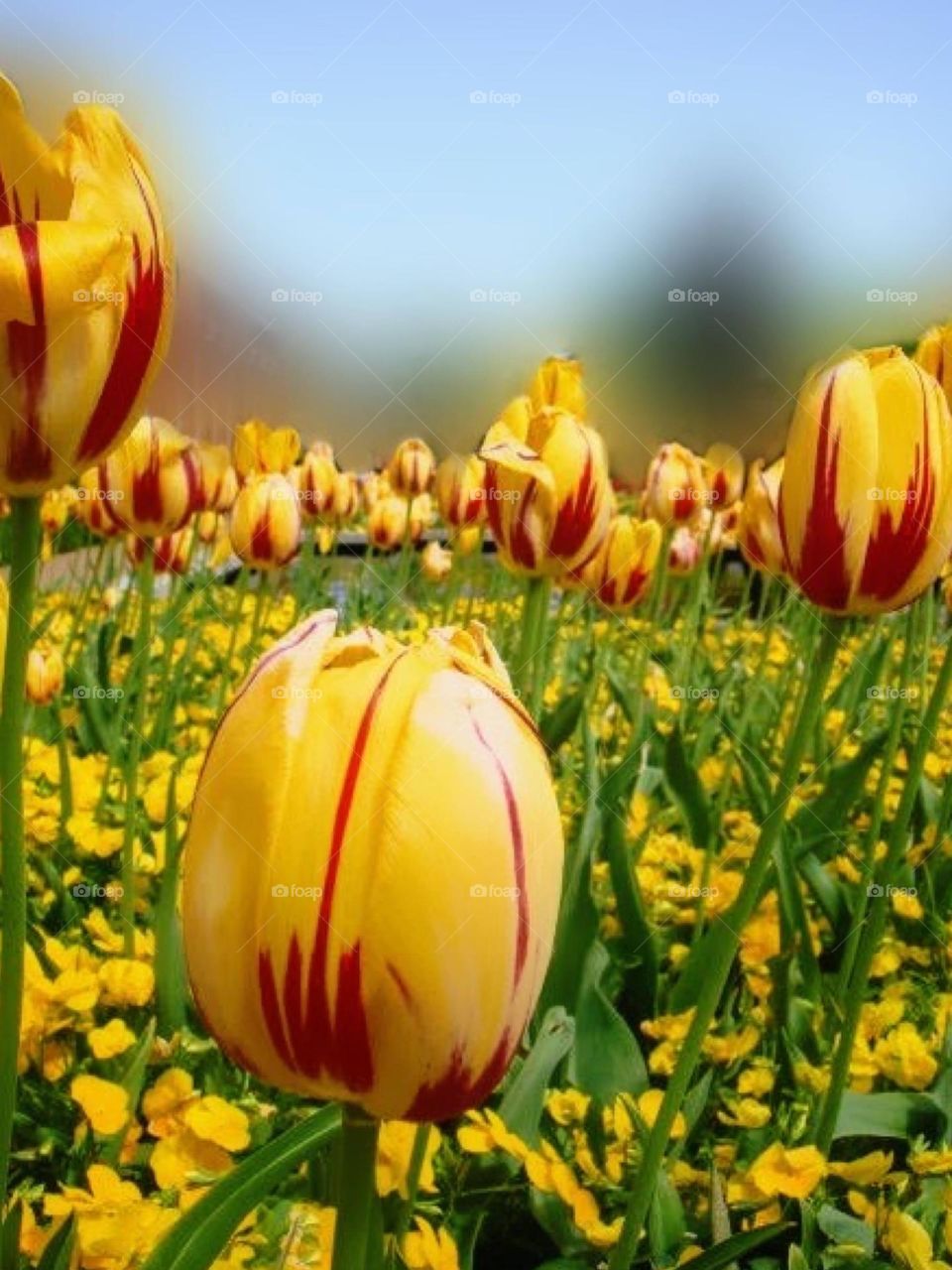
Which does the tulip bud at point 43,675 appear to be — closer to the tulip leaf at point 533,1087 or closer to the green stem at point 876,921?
the tulip leaf at point 533,1087

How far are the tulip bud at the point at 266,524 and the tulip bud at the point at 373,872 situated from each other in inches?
87.1

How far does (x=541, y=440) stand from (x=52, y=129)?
3.38ft

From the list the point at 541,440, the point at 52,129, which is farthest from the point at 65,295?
the point at 541,440

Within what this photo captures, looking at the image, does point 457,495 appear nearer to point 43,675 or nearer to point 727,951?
point 43,675

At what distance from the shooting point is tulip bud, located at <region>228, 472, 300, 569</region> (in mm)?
2816

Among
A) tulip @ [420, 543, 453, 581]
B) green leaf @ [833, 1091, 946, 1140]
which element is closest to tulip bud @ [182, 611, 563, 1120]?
green leaf @ [833, 1091, 946, 1140]

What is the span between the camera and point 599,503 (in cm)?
174

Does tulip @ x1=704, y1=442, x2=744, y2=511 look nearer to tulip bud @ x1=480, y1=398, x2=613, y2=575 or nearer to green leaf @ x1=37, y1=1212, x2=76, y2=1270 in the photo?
tulip bud @ x1=480, y1=398, x2=613, y2=575

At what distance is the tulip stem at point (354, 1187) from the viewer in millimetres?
608

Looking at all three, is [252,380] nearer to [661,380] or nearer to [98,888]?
[661,380]

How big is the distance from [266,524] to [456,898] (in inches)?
91.2

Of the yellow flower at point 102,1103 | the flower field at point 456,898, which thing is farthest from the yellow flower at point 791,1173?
the yellow flower at point 102,1103

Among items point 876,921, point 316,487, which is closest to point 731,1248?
point 876,921

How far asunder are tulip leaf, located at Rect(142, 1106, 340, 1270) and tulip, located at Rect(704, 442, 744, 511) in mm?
2615
